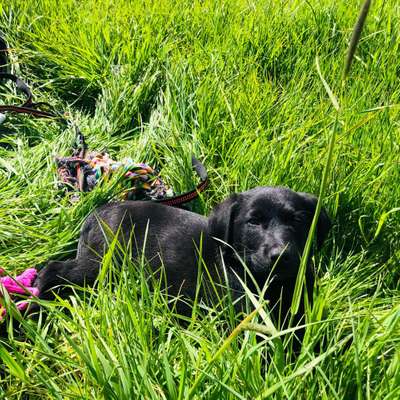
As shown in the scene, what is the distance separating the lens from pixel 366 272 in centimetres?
269

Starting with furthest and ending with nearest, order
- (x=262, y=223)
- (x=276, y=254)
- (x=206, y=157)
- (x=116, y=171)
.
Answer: (x=206, y=157)
(x=116, y=171)
(x=262, y=223)
(x=276, y=254)

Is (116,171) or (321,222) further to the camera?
(116,171)

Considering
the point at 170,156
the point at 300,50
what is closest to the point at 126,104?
the point at 170,156

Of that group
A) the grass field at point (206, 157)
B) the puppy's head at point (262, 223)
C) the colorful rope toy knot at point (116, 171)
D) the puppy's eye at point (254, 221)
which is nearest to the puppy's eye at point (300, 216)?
the puppy's head at point (262, 223)

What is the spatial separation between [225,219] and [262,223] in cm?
16

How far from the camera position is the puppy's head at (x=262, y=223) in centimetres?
246

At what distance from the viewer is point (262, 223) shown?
255cm

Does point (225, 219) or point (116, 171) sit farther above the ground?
point (225, 219)

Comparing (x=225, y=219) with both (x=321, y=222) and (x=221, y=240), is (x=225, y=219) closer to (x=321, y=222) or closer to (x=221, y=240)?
(x=221, y=240)

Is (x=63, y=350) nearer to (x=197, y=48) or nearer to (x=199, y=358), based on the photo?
(x=199, y=358)

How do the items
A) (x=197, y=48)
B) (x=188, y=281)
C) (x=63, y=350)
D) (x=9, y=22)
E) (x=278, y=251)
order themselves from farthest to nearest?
(x=9, y=22), (x=197, y=48), (x=188, y=281), (x=278, y=251), (x=63, y=350)

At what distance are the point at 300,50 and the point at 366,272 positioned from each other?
1.98 meters

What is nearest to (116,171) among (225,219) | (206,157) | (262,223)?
(206,157)

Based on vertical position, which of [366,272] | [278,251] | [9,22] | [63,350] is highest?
[9,22]
